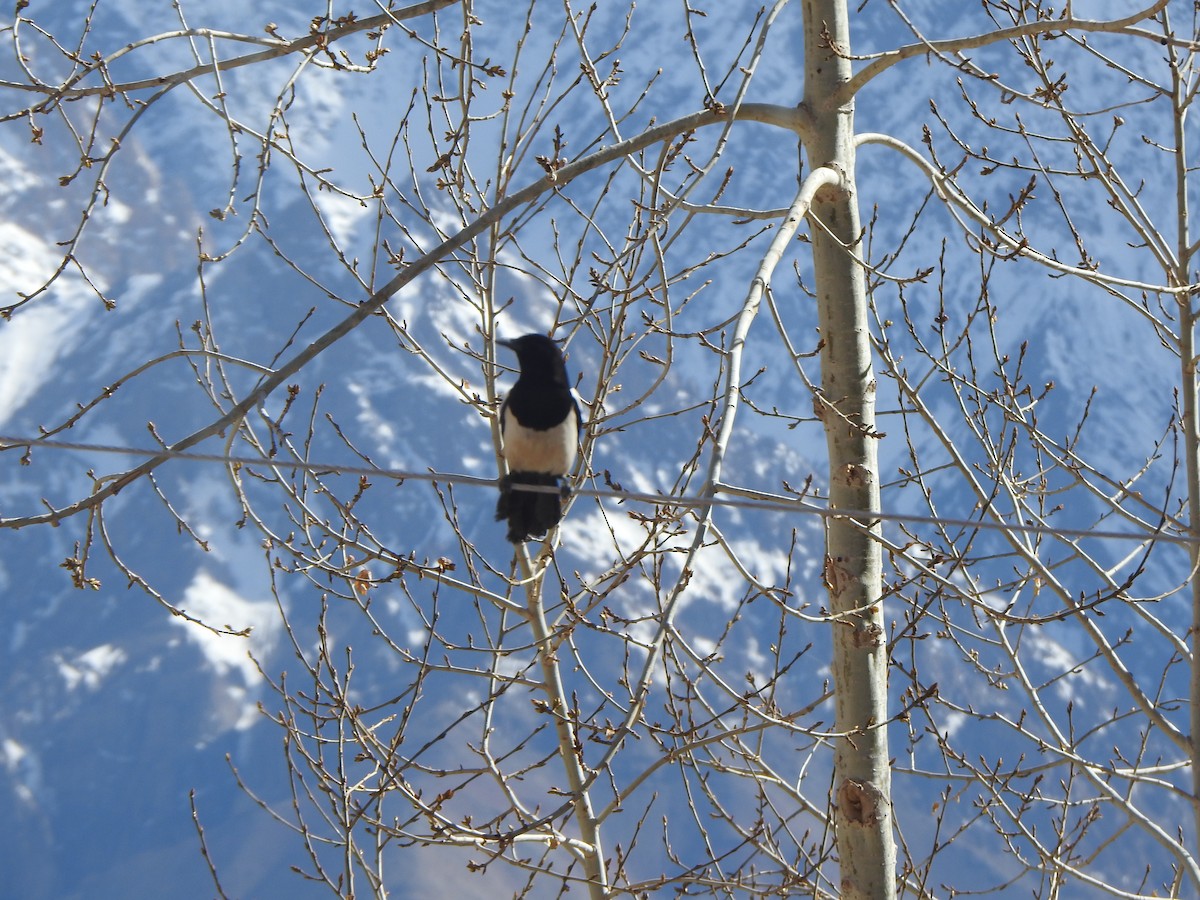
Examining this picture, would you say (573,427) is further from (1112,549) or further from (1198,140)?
(1112,549)

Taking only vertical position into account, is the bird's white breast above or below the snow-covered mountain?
below

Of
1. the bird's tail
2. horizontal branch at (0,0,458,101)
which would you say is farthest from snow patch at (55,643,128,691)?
the bird's tail

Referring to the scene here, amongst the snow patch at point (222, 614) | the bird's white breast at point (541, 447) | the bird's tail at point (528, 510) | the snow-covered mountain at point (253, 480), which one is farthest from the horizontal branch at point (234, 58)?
the snow patch at point (222, 614)

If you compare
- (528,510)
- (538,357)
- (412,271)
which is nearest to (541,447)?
(528,510)

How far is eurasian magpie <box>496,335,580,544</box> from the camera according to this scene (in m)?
3.73

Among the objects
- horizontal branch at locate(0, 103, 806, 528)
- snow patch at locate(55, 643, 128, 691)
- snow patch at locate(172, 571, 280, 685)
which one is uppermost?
snow patch at locate(172, 571, 280, 685)

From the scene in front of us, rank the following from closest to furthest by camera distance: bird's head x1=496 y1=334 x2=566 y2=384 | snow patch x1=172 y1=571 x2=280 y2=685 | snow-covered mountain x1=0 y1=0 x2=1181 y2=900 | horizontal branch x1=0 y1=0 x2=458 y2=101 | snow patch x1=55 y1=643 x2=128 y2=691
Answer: horizontal branch x1=0 y1=0 x2=458 y2=101
bird's head x1=496 y1=334 x2=566 y2=384
snow-covered mountain x1=0 y1=0 x2=1181 y2=900
snow patch x1=55 y1=643 x2=128 y2=691
snow patch x1=172 y1=571 x2=280 y2=685

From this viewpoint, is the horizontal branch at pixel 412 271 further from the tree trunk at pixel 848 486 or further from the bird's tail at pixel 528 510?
the bird's tail at pixel 528 510

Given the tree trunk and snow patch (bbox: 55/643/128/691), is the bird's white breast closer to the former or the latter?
the tree trunk

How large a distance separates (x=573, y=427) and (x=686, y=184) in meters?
1.16

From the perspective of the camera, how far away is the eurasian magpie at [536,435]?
12.2 ft

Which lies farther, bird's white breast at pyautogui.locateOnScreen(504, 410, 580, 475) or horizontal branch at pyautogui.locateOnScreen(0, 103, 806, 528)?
bird's white breast at pyautogui.locateOnScreen(504, 410, 580, 475)

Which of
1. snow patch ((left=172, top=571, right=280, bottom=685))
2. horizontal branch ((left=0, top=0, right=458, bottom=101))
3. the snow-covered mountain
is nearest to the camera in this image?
horizontal branch ((left=0, top=0, right=458, bottom=101))

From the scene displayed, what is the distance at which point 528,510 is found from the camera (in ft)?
12.4
